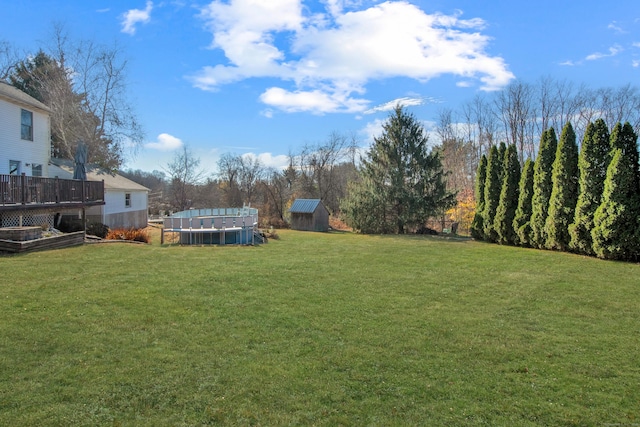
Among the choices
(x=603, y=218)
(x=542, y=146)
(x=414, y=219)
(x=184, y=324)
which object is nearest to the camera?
(x=184, y=324)

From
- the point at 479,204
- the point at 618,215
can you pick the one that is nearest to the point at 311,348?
the point at 618,215

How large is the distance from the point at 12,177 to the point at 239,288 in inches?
377

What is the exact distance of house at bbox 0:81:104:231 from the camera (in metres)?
12.1

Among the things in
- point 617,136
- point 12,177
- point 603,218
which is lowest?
point 603,218

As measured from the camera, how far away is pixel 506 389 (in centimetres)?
381

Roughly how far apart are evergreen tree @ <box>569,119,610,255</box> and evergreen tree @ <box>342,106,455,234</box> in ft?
32.9

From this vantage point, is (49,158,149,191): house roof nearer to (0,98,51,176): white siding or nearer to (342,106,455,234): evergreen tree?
(0,98,51,176): white siding

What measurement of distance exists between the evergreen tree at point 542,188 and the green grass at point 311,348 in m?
5.60

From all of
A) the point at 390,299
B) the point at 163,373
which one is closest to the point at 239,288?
the point at 390,299

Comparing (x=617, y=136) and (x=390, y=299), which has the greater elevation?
(x=617, y=136)

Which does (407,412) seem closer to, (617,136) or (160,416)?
(160,416)

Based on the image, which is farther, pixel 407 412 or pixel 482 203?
pixel 482 203

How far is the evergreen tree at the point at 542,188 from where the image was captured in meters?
14.4

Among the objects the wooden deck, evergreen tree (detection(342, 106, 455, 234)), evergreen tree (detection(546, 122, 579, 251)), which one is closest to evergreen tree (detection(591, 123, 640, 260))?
evergreen tree (detection(546, 122, 579, 251))
